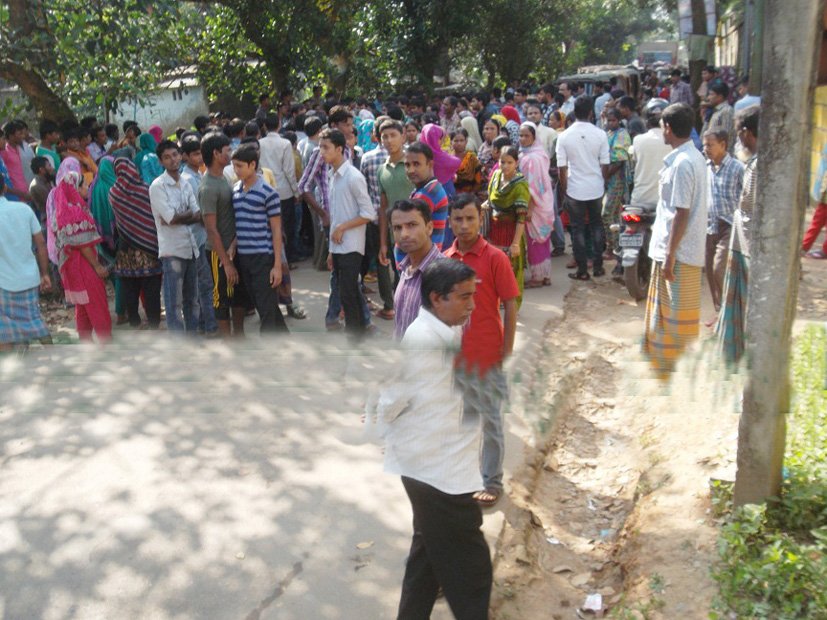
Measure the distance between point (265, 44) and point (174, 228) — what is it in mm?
9853

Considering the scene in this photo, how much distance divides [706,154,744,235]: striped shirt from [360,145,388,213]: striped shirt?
96.4 inches

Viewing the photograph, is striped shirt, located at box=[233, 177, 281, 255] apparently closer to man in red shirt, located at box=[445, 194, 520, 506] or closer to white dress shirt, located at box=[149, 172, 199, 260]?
white dress shirt, located at box=[149, 172, 199, 260]

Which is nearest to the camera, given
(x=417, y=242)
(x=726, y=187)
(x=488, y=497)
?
(x=417, y=242)

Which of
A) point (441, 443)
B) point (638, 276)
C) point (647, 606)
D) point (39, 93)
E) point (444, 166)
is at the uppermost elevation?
point (39, 93)

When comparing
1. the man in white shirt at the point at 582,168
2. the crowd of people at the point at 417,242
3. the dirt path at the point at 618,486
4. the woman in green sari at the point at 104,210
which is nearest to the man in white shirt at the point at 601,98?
the crowd of people at the point at 417,242

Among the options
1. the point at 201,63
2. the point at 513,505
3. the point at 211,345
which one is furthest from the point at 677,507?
the point at 201,63

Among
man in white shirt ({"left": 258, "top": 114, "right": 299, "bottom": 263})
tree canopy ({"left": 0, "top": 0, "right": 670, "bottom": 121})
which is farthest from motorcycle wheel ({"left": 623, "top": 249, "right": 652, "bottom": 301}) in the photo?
tree canopy ({"left": 0, "top": 0, "right": 670, "bottom": 121})

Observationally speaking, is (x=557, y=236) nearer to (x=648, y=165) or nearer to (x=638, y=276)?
(x=638, y=276)

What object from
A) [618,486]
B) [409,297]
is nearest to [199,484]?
[409,297]

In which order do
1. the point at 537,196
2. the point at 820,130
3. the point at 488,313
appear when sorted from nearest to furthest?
1. the point at 488,313
2. the point at 537,196
3. the point at 820,130

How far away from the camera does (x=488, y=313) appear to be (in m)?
3.79

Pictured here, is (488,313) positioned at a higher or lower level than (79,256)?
lower

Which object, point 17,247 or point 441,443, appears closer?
point 441,443

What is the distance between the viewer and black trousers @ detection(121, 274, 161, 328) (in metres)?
6.56
